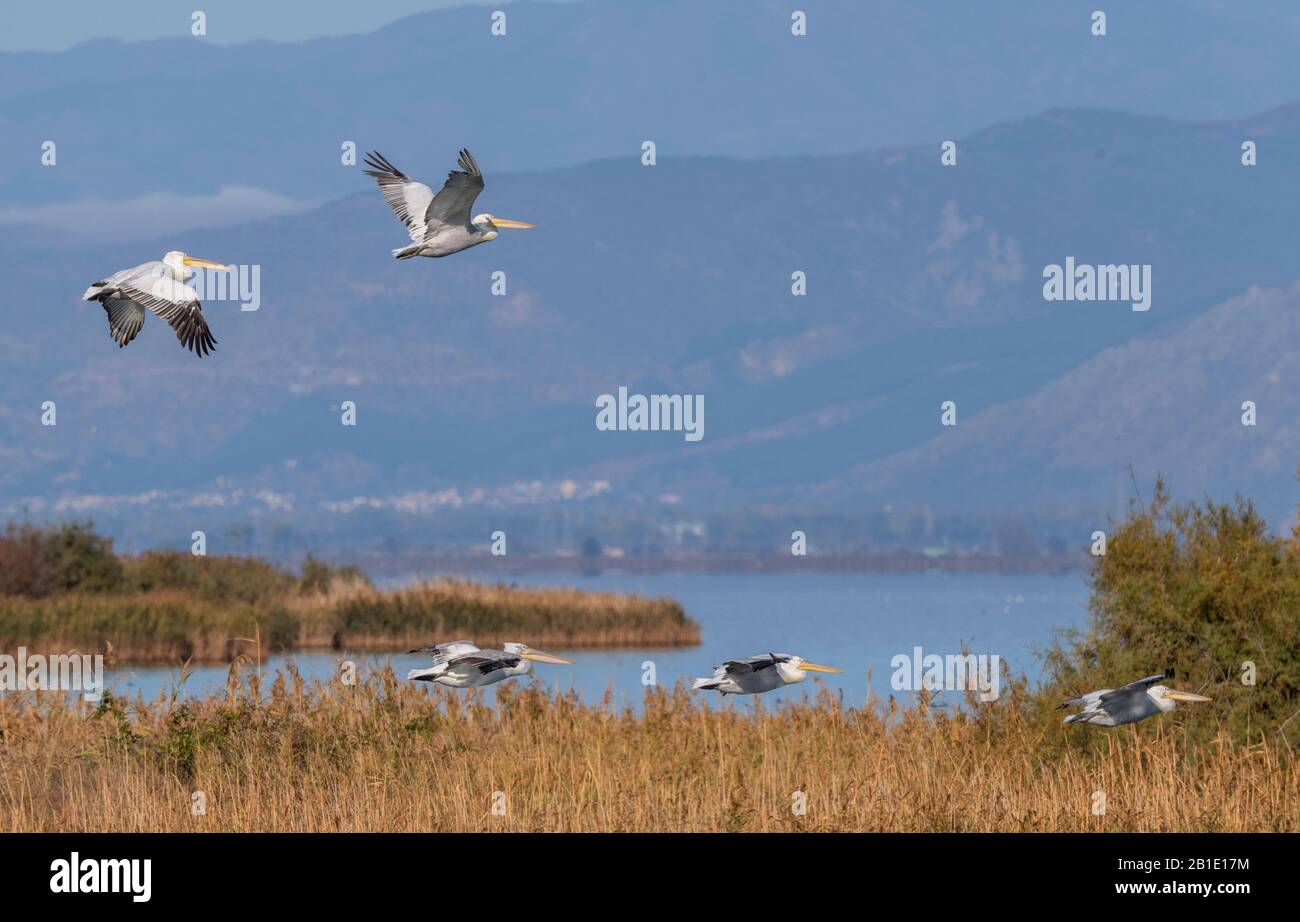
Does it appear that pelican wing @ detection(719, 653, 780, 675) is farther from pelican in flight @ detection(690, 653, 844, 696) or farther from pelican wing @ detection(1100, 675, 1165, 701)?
pelican wing @ detection(1100, 675, 1165, 701)

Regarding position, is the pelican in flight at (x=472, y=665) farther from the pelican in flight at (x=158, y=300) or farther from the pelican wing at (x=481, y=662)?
the pelican in flight at (x=158, y=300)

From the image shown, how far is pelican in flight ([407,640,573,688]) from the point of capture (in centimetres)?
1241

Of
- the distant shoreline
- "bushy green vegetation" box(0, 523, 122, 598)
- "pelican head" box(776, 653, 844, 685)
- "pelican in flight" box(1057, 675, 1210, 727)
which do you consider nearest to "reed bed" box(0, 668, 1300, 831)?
"pelican in flight" box(1057, 675, 1210, 727)

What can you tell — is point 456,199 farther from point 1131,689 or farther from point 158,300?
point 1131,689

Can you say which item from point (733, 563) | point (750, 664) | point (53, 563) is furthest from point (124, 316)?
point (733, 563)

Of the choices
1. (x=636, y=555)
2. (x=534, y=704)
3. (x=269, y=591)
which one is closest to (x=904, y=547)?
(x=636, y=555)

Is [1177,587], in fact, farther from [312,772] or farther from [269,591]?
[269,591]

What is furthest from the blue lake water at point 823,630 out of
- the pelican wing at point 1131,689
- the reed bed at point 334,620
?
the pelican wing at point 1131,689

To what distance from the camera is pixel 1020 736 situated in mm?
15734

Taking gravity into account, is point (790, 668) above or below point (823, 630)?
above

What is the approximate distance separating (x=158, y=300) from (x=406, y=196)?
218cm

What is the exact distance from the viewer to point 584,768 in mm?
14680

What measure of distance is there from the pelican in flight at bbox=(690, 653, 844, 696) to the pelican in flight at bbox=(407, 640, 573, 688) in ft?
3.15

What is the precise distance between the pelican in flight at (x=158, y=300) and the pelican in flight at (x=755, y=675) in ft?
12.3
